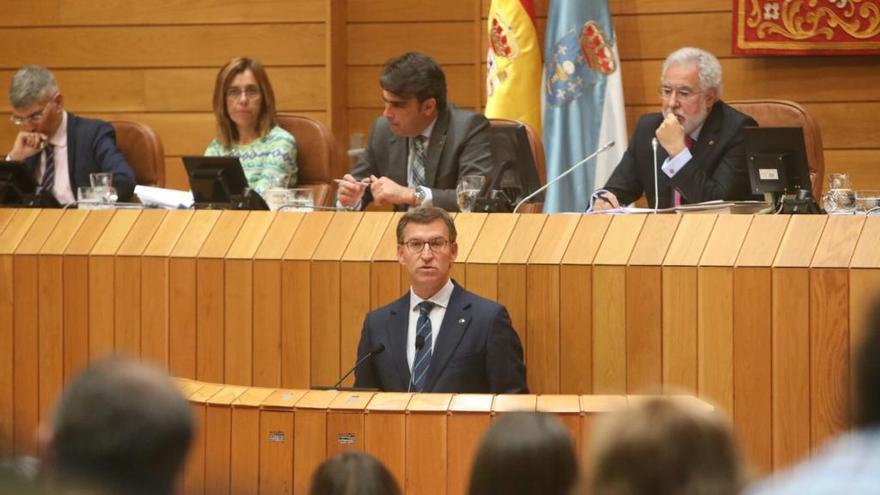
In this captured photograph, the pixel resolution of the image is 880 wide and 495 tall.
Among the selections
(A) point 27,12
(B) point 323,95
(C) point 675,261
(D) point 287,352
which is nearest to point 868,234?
(C) point 675,261

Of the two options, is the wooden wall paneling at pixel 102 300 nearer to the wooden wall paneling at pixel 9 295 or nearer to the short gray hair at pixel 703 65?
the wooden wall paneling at pixel 9 295

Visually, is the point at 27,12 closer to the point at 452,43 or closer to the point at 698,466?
the point at 452,43

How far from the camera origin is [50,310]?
5355 mm

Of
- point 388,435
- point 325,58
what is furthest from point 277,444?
point 325,58

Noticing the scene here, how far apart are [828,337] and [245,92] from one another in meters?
2.76

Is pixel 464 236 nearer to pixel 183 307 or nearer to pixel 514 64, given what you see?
pixel 183 307

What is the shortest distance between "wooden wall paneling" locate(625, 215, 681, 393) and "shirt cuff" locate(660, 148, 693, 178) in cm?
79

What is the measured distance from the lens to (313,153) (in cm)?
632

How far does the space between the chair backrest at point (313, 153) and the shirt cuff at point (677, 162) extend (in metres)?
1.39

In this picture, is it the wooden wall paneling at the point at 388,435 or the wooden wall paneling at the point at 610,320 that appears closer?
the wooden wall paneling at the point at 388,435

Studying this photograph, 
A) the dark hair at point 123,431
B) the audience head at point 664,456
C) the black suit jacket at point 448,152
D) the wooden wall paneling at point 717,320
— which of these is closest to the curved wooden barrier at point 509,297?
the wooden wall paneling at point 717,320

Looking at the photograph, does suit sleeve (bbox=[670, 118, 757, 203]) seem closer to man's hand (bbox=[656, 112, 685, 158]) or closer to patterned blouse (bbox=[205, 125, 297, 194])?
man's hand (bbox=[656, 112, 685, 158])

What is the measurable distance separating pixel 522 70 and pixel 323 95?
3.71ft

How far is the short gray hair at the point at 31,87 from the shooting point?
646 centimetres
